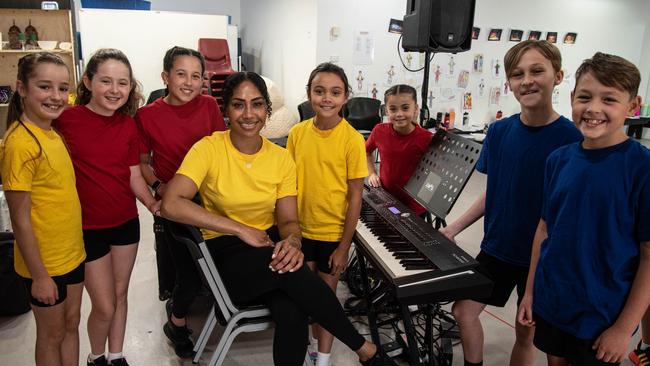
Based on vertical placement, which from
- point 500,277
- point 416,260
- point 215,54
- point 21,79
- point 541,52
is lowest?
point 500,277

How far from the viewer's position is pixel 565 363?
1447mm

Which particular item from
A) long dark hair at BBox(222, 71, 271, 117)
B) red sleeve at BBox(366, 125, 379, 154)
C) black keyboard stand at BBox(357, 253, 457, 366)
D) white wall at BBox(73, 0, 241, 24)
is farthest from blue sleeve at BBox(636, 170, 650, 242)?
white wall at BBox(73, 0, 241, 24)

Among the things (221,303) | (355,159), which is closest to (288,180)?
(355,159)

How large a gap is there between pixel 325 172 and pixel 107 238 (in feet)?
2.82

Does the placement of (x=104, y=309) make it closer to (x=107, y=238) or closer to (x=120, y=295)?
(x=120, y=295)

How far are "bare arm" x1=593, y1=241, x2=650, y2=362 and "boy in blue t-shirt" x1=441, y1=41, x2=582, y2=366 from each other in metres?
0.40

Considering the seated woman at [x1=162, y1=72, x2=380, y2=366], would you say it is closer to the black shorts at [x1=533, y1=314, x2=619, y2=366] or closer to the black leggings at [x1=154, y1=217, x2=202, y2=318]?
the black leggings at [x1=154, y1=217, x2=202, y2=318]

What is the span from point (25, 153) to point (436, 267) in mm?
1319

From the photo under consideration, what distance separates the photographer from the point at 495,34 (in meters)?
6.18

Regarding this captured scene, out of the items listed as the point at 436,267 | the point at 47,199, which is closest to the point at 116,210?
the point at 47,199

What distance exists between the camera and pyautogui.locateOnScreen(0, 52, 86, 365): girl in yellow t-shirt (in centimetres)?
141

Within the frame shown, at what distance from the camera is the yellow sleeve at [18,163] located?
139cm

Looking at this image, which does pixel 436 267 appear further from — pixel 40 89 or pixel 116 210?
pixel 40 89

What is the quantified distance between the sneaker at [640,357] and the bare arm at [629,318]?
116 cm
